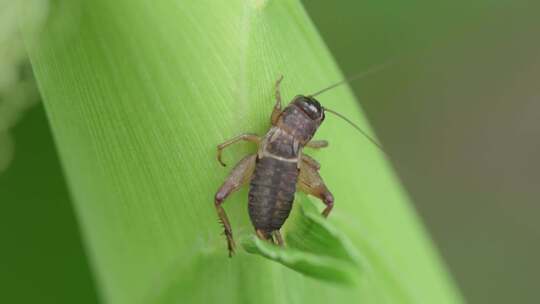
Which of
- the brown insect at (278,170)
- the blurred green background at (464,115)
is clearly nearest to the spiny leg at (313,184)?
the brown insect at (278,170)

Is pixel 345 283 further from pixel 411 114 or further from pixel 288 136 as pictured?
pixel 411 114

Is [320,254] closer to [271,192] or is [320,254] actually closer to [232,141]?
[232,141]

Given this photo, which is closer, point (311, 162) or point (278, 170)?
point (311, 162)

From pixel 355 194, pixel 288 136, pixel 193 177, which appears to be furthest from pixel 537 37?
pixel 193 177

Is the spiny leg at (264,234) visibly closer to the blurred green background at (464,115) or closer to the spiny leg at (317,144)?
the spiny leg at (317,144)

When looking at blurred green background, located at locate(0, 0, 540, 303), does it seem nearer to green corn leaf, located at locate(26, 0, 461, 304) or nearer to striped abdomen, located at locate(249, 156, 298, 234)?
striped abdomen, located at locate(249, 156, 298, 234)

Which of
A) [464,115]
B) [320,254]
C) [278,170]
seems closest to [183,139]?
[320,254]
